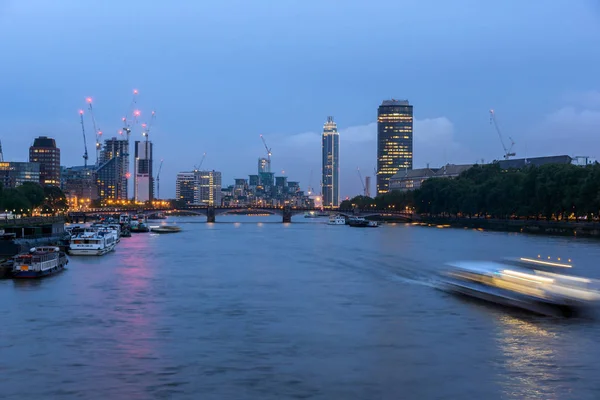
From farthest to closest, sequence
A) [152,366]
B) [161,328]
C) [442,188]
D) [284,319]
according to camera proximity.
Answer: [442,188]
[284,319]
[161,328]
[152,366]

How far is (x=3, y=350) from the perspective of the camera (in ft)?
92.3

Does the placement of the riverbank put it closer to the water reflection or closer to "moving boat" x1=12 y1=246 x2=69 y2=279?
"moving boat" x1=12 y1=246 x2=69 y2=279

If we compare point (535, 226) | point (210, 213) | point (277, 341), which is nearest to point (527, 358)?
point (277, 341)

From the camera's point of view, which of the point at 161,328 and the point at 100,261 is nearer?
the point at 161,328

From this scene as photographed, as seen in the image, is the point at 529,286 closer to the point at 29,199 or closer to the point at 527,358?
the point at 527,358

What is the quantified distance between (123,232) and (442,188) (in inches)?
3498

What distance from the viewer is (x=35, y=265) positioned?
4962 centimetres

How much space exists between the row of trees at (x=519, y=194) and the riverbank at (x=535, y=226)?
1549 mm

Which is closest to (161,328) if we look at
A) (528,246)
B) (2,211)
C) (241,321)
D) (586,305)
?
(241,321)

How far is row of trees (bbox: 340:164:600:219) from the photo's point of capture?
118000mm

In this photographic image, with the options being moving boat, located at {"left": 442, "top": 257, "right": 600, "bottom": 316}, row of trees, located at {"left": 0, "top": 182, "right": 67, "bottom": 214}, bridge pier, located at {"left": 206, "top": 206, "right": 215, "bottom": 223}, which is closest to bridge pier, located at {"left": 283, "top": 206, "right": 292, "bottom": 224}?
bridge pier, located at {"left": 206, "top": 206, "right": 215, "bottom": 223}

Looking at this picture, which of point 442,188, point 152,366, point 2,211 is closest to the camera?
point 152,366

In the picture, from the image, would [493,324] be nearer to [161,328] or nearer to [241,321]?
[241,321]

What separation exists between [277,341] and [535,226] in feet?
381
